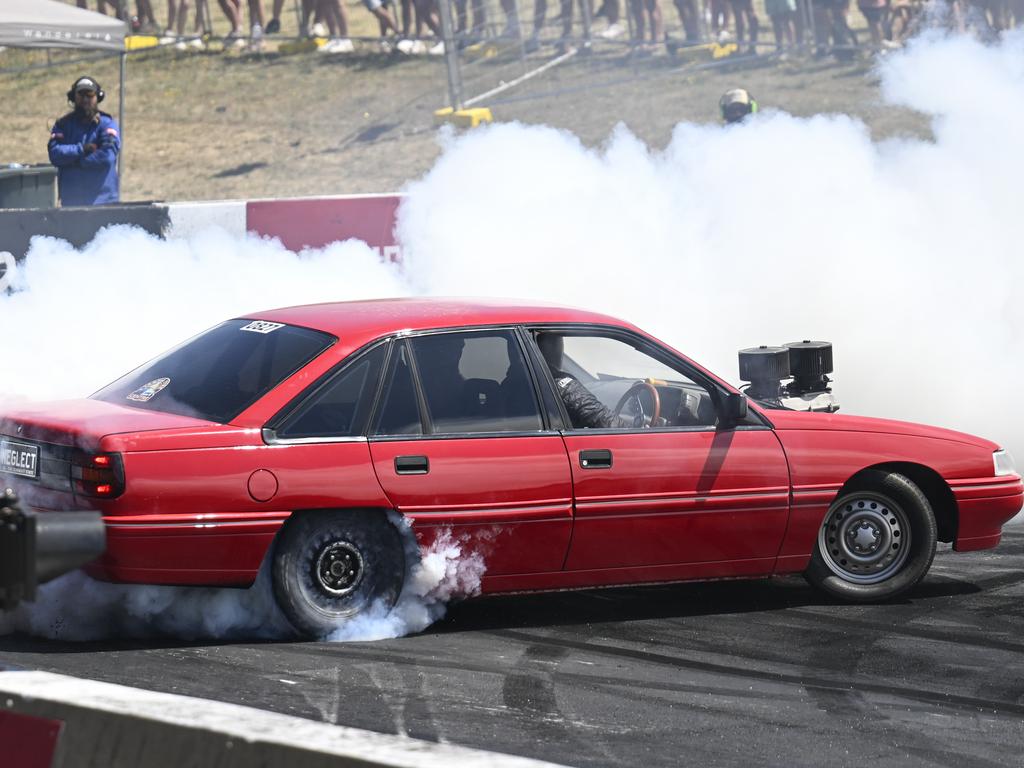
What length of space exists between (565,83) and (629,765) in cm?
2060

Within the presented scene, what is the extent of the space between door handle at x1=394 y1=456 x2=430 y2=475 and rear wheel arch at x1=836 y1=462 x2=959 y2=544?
6.00 feet

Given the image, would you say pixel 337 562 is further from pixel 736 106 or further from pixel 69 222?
pixel 736 106

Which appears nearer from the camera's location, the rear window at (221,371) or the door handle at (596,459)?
the rear window at (221,371)

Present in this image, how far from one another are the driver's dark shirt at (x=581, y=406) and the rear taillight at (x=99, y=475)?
1.76 meters

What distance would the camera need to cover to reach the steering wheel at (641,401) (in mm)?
6961

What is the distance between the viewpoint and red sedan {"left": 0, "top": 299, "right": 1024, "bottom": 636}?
6070 mm

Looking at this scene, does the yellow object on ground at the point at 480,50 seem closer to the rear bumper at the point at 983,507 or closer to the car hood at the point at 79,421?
the rear bumper at the point at 983,507

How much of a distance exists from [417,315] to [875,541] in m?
2.17

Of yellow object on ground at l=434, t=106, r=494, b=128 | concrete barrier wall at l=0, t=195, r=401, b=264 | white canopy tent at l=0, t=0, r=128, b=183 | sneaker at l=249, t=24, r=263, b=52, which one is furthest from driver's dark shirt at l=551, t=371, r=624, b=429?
sneaker at l=249, t=24, r=263, b=52

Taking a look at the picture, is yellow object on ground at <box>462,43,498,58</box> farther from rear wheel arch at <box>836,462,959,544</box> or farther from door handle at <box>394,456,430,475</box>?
door handle at <box>394,456,430,475</box>

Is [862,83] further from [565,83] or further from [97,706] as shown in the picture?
[97,706]

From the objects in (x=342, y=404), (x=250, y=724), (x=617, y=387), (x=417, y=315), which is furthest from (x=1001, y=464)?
(x=250, y=724)

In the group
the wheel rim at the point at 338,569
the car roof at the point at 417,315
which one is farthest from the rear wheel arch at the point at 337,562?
the car roof at the point at 417,315

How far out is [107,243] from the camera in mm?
12664
